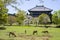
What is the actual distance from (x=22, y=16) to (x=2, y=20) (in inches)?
1032

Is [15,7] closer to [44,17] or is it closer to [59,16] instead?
[59,16]

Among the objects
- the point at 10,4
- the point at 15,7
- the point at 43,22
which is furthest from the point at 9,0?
the point at 43,22

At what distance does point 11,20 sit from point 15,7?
246 feet

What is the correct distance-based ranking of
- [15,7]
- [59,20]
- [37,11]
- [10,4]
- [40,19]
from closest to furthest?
[15,7]
[10,4]
[59,20]
[40,19]
[37,11]

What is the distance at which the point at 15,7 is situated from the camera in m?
17.9

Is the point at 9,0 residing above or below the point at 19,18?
above

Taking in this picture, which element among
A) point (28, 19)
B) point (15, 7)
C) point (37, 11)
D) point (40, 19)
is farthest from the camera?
point (37, 11)

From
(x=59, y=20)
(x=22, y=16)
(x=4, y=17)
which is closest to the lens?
(x=4, y=17)

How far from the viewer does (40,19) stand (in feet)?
291

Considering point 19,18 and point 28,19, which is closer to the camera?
point 19,18

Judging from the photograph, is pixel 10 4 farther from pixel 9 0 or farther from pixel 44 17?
pixel 44 17

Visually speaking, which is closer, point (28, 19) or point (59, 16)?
point (59, 16)

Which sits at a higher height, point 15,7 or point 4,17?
point 15,7

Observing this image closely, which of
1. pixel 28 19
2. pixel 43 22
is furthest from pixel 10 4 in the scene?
pixel 28 19
